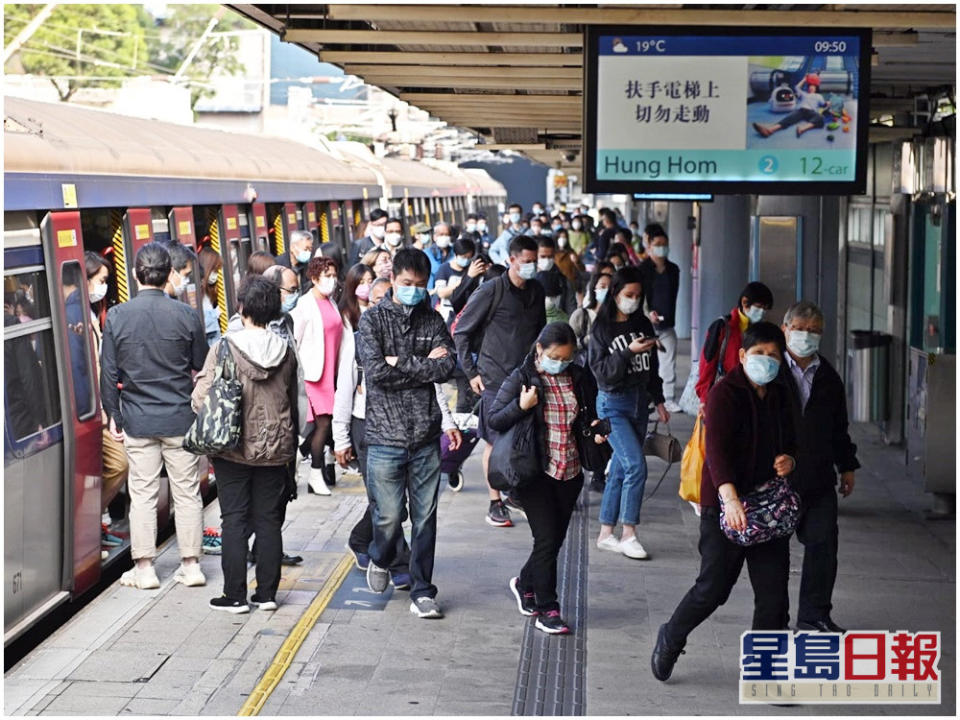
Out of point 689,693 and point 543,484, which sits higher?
point 543,484

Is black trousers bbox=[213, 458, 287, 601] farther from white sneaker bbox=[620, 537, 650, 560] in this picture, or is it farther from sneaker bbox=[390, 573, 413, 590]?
white sneaker bbox=[620, 537, 650, 560]

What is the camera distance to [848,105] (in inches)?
314

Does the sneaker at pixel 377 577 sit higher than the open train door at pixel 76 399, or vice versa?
the open train door at pixel 76 399

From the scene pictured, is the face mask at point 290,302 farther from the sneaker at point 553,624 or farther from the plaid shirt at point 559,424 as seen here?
the sneaker at point 553,624

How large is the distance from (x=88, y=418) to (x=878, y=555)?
183 inches

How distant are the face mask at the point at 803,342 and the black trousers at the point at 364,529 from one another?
2.10 m

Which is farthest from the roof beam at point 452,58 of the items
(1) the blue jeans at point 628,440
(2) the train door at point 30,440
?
(2) the train door at point 30,440

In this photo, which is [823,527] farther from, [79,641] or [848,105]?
[79,641]

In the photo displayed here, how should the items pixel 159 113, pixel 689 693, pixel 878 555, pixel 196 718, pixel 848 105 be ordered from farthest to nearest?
pixel 159 113
pixel 878 555
pixel 848 105
pixel 689 693
pixel 196 718

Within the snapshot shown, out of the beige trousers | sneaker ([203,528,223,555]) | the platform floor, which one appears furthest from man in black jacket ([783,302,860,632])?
sneaker ([203,528,223,555])

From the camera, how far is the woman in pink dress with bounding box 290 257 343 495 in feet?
30.3

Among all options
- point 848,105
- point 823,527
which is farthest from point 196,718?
point 848,105

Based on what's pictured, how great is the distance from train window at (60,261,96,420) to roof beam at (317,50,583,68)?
2075mm

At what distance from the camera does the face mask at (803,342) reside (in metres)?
7.43
